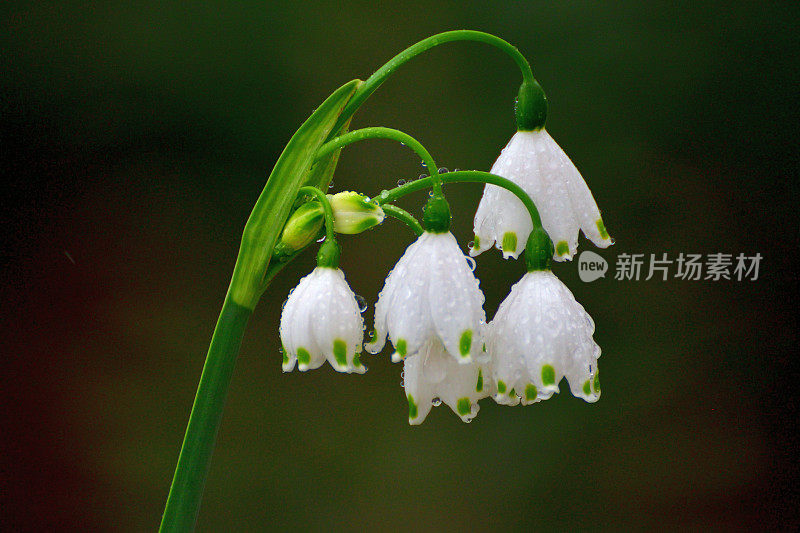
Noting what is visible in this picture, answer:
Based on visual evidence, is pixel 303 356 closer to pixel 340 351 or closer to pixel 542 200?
pixel 340 351

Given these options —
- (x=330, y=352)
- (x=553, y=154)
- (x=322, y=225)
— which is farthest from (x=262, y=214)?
(x=553, y=154)

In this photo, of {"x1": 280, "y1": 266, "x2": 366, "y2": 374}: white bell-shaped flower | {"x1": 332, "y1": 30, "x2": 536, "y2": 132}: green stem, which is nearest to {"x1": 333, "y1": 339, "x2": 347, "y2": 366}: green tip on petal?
{"x1": 280, "y1": 266, "x2": 366, "y2": 374}: white bell-shaped flower

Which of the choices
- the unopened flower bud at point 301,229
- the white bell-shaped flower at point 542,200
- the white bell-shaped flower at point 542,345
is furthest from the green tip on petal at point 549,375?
the unopened flower bud at point 301,229

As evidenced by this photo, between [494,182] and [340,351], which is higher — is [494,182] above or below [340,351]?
above

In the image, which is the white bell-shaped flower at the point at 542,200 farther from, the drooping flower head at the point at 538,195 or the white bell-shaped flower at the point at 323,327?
the white bell-shaped flower at the point at 323,327

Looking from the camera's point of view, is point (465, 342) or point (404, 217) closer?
point (465, 342)

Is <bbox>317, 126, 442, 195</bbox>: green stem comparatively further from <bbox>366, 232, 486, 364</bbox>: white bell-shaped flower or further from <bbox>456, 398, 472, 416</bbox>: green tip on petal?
<bbox>456, 398, 472, 416</bbox>: green tip on petal

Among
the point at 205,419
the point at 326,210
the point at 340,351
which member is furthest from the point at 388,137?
the point at 205,419
